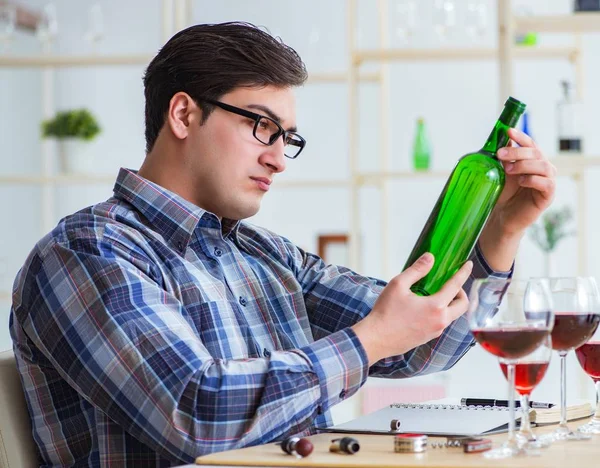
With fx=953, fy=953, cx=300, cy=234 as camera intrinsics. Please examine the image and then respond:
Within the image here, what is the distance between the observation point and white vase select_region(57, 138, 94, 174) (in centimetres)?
379

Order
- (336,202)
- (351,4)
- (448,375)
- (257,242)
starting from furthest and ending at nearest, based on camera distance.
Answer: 1. (336,202)
2. (448,375)
3. (351,4)
4. (257,242)

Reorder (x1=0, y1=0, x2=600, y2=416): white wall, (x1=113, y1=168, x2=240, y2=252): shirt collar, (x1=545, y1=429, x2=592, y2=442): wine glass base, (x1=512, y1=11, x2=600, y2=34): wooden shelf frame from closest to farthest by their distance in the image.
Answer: (x1=545, y1=429, x2=592, y2=442): wine glass base, (x1=113, y1=168, x2=240, y2=252): shirt collar, (x1=512, y1=11, x2=600, y2=34): wooden shelf frame, (x1=0, y1=0, x2=600, y2=416): white wall

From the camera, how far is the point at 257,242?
162 cm

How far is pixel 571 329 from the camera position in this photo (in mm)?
1097

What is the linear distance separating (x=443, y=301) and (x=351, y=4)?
2532mm

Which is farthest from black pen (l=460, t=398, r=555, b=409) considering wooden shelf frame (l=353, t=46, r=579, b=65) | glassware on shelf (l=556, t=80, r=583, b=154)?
wooden shelf frame (l=353, t=46, r=579, b=65)

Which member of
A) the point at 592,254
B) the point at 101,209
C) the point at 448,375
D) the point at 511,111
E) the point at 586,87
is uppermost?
the point at 586,87

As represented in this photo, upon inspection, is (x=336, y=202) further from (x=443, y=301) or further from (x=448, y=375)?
(x=443, y=301)

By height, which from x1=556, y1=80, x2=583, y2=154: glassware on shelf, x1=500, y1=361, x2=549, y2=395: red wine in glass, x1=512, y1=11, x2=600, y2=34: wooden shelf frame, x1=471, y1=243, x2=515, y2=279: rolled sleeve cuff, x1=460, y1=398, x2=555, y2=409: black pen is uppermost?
x1=512, y1=11, x2=600, y2=34: wooden shelf frame

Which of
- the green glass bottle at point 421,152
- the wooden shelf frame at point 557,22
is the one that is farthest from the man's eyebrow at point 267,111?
the green glass bottle at point 421,152

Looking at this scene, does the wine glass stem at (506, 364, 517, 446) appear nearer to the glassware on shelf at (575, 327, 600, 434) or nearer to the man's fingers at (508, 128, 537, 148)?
the glassware on shelf at (575, 327, 600, 434)

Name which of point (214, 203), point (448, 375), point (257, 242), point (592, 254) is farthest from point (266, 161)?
point (592, 254)

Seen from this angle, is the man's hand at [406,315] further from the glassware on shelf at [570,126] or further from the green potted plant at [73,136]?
the green potted plant at [73,136]

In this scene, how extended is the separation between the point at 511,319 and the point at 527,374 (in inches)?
2.5
